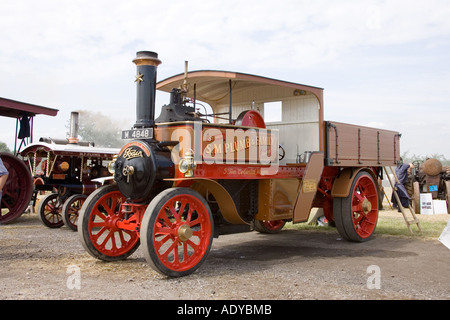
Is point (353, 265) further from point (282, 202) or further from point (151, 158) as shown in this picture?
point (151, 158)

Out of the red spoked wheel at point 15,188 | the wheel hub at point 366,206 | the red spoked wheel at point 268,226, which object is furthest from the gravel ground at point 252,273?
the red spoked wheel at point 15,188

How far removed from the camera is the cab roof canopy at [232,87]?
224 inches

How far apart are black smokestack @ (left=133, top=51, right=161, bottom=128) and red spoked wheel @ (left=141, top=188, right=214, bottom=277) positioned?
3.45ft

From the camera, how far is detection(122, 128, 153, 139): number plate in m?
5.11

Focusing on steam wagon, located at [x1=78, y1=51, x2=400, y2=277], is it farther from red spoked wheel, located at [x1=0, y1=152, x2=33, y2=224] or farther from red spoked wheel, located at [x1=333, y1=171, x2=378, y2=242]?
red spoked wheel, located at [x1=0, y1=152, x2=33, y2=224]

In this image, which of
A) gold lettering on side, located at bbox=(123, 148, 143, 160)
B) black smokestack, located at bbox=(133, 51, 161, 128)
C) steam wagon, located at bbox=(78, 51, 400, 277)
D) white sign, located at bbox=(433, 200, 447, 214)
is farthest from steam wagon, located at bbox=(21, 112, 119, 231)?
white sign, located at bbox=(433, 200, 447, 214)

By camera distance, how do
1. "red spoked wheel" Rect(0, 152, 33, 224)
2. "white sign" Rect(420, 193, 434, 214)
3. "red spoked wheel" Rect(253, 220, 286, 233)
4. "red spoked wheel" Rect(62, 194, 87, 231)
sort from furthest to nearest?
"white sign" Rect(420, 193, 434, 214) → "red spoked wheel" Rect(0, 152, 33, 224) → "red spoked wheel" Rect(62, 194, 87, 231) → "red spoked wheel" Rect(253, 220, 286, 233)

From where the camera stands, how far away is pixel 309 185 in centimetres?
635

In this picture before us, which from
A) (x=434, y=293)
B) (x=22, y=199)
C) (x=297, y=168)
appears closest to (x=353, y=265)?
(x=434, y=293)

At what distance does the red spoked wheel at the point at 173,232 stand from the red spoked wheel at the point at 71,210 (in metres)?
4.65

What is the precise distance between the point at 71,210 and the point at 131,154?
456 cm

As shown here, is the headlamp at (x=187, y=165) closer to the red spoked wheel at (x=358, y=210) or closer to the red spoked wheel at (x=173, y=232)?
the red spoked wheel at (x=173, y=232)

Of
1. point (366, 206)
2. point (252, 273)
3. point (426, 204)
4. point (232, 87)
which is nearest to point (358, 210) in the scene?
point (366, 206)

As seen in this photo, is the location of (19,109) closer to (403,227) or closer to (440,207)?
(403,227)
